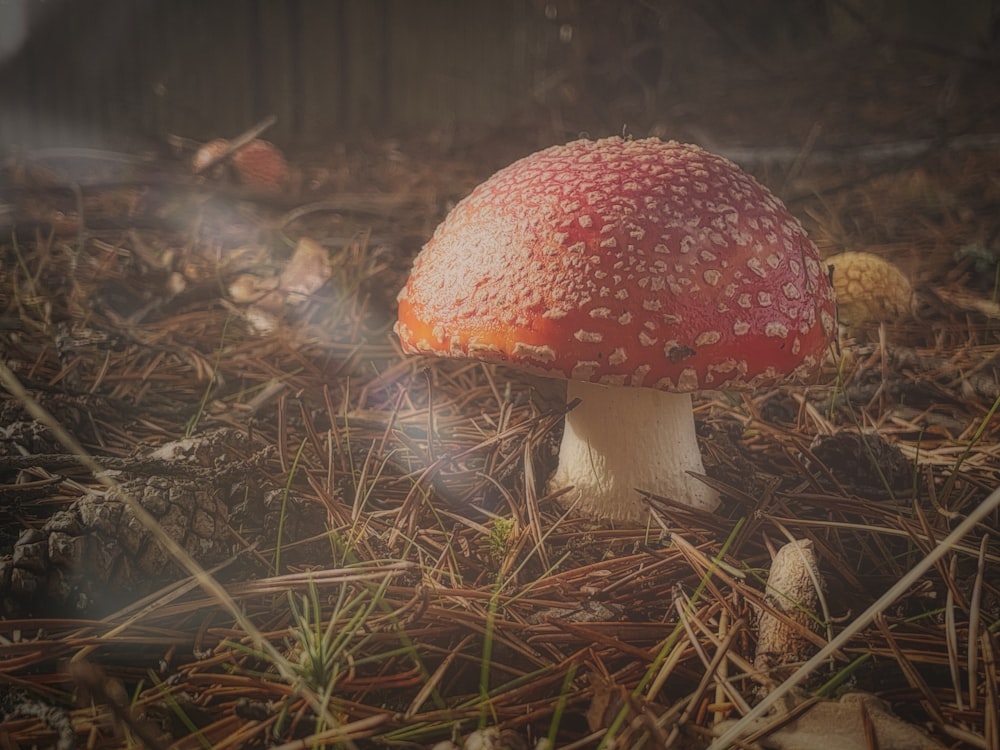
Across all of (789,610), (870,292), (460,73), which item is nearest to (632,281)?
(789,610)

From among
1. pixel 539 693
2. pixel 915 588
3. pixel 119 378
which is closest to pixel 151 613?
pixel 539 693

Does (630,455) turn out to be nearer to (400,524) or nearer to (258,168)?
(400,524)

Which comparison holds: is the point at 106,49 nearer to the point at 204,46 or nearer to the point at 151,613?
the point at 204,46

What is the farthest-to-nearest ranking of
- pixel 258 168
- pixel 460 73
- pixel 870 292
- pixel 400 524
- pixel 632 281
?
pixel 460 73 → pixel 258 168 → pixel 870 292 → pixel 400 524 → pixel 632 281

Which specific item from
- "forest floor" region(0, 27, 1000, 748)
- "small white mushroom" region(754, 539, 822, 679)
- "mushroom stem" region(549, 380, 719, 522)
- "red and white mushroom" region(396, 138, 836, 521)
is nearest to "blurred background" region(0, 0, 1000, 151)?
"forest floor" region(0, 27, 1000, 748)

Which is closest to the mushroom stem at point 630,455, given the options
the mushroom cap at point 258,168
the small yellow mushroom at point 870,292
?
the small yellow mushroom at point 870,292

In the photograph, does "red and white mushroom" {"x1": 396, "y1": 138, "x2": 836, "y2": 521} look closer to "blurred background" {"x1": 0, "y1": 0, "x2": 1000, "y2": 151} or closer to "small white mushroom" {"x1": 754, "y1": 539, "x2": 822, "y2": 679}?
"small white mushroom" {"x1": 754, "y1": 539, "x2": 822, "y2": 679}
